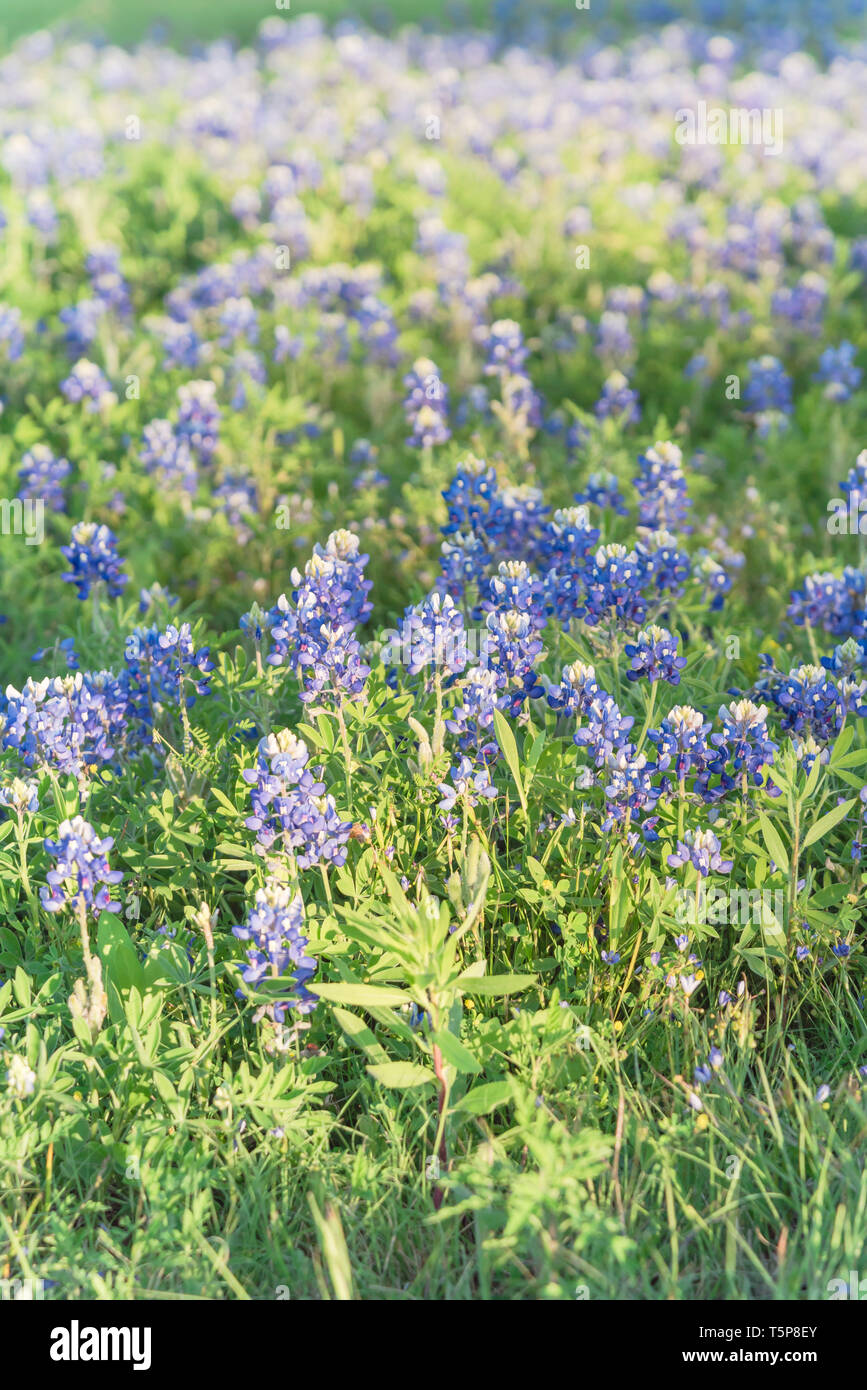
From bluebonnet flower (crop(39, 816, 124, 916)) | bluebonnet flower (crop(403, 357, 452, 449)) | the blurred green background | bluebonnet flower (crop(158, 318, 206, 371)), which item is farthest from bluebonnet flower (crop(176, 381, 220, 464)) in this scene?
the blurred green background

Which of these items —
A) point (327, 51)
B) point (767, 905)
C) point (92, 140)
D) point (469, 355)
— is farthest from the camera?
point (327, 51)

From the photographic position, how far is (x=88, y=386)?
6.09 meters

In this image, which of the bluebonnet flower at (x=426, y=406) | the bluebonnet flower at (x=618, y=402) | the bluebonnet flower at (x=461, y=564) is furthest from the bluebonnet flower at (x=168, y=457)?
the bluebonnet flower at (x=618, y=402)

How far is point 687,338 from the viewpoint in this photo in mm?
7215

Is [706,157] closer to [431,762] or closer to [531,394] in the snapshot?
[531,394]

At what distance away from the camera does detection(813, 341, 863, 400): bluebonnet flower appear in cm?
647

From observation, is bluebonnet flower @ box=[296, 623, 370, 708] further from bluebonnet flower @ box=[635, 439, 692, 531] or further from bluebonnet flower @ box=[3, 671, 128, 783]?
bluebonnet flower @ box=[635, 439, 692, 531]

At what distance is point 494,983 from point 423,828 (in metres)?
0.81

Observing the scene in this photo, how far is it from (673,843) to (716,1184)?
3.00 ft

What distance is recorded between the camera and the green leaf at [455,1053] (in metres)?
2.86

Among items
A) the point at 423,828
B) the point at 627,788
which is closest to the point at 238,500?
the point at 423,828

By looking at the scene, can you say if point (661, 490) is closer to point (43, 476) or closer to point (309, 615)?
point (309, 615)

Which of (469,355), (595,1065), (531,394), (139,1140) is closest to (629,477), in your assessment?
(531,394)

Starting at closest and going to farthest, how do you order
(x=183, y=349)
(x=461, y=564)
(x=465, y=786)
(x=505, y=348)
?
(x=465, y=786)
(x=461, y=564)
(x=505, y=348)
(x=183, y=349)
